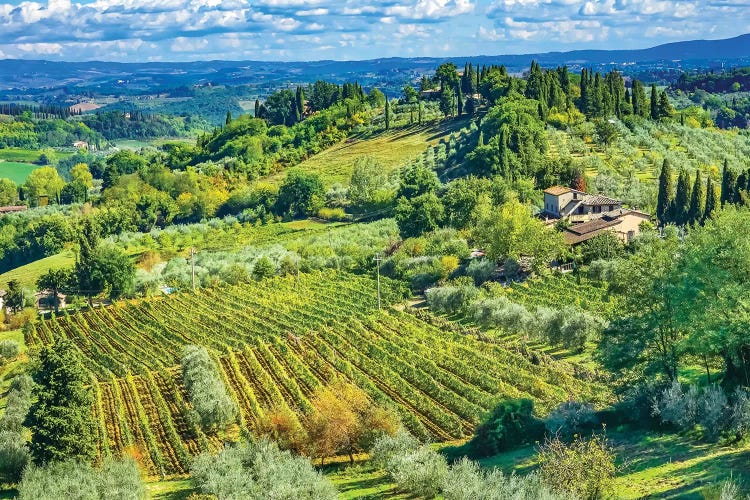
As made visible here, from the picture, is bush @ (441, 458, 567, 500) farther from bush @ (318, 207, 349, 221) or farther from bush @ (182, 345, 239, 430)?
bush @ (318, 207, 349, 221)

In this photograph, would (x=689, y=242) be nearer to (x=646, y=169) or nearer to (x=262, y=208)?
(x=646, y=169)

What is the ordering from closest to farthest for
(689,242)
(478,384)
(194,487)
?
1. (194,487)
2. (689,242)
3. (478,384)

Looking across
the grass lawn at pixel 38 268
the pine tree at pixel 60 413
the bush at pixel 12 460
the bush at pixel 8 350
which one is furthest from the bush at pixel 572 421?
the grass lawn at pixel 38 268

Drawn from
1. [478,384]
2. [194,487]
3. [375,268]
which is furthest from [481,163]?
[194,487]

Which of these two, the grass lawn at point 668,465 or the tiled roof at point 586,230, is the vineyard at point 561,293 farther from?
the grass lawn at point 668,465

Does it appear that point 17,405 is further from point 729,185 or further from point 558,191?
point 729,185

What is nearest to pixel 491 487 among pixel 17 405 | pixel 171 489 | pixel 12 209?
pixel 171 489
